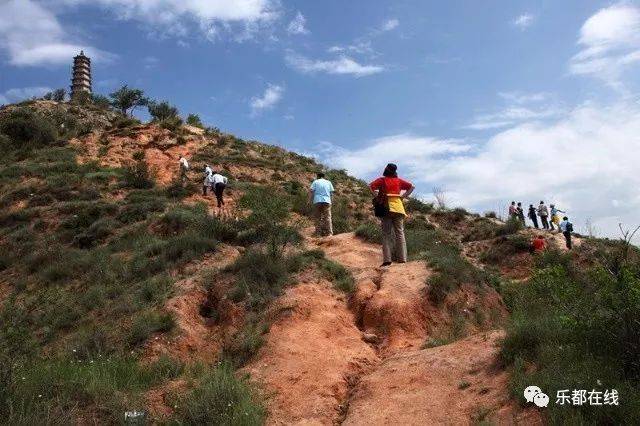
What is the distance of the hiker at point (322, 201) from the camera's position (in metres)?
13.8

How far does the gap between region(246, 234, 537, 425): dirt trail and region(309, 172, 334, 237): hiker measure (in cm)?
383

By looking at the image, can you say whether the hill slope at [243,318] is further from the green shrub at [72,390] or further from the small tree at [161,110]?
the small tree at [161,110]

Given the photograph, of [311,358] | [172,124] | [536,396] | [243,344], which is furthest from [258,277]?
[172,124]

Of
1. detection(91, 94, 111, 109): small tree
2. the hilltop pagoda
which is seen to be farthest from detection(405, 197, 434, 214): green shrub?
the hilltop pagoda

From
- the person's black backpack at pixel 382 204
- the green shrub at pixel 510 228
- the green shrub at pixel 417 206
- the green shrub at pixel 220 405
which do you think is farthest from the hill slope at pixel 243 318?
the green shrub at pixel 417 206

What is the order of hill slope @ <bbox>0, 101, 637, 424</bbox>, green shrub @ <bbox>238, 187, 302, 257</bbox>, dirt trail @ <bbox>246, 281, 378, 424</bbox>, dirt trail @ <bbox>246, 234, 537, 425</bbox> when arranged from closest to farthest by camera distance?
dirt trail @ <bbox>246, 234, 537, 425</bbox> < hill slope @ <bbox>0, 101, 637, 424</bbox> < dirt trail @ <bbox>246, 281, 378, 424</bbox> < green shrub @ <bbox>238, 187, 302, 257</bbox>

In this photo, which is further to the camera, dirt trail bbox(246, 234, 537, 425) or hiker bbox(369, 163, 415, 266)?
hiker bbox(369, 163, 415, 266)

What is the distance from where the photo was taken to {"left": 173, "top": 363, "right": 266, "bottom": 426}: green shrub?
5.36 meters

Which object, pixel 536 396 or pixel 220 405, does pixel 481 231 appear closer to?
pixel 536 396

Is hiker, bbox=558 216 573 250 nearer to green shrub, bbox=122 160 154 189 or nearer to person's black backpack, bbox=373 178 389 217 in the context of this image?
person's black backpack, bbox=373 178 389 217

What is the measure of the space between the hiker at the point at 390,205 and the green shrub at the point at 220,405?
16.7ft

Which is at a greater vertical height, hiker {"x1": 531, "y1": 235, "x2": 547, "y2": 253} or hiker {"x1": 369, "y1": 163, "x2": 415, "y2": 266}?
hiker {"x1": 369, "y1": 163, "x2": 415, "y2": 266}

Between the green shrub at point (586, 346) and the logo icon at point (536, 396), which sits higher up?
the green shrub at point (586, 346)

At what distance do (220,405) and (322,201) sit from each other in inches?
339
